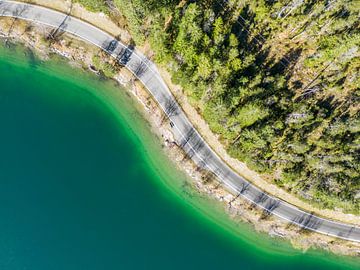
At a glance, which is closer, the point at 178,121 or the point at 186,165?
the point at 178,121

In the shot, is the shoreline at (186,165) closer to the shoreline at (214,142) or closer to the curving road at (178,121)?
the curving road at (178,121)

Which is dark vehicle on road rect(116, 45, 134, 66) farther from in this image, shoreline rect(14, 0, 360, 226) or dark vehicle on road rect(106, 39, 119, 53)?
shoreline rect(14, 0, 360, 226)

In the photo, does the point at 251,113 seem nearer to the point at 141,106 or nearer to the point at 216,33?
the point at 216,33

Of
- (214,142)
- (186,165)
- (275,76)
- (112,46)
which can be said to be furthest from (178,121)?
(275,76)

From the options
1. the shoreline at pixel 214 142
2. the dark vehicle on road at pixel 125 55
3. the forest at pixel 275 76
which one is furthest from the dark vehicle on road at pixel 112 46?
the forest at pixel 275 76

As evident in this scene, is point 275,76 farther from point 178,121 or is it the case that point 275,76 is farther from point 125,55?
point 125,55

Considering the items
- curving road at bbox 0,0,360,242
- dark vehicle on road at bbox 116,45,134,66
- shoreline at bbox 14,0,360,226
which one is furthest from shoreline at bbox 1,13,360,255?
shoreline at bbox 14,0,360,226
